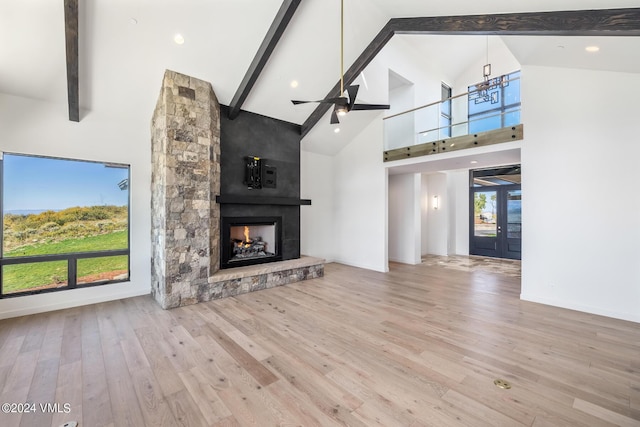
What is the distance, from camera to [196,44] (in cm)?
393

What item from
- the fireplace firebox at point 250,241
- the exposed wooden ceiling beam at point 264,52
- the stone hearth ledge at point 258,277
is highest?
the exposed wooden ceiling beam at point 264,52

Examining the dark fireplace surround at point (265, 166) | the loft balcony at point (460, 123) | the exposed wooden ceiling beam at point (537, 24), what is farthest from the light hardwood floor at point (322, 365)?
the exposed wooden ceiling beam at point (537, 24)

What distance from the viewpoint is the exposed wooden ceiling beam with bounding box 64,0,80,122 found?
2.88 m

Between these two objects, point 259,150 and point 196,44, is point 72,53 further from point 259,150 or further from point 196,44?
point 259,150

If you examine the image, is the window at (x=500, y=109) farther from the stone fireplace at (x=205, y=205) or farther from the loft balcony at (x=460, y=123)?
the stone fireplace at (x=205, y=205)

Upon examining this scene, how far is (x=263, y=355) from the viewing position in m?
2.75

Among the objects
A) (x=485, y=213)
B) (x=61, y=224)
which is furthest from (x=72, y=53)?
(x=485, y=213)

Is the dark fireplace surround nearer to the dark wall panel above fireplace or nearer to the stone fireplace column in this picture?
the dark wall panel above fireplace

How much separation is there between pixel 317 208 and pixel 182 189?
4.14 m

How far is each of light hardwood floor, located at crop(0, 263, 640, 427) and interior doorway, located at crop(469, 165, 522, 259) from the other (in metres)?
5.10

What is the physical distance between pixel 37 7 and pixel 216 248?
3768mm

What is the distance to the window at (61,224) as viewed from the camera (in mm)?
3832

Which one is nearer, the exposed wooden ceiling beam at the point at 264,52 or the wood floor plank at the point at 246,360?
the wood floor plank at the point at 246,360

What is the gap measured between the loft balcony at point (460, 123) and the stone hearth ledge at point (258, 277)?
344 centimetres
